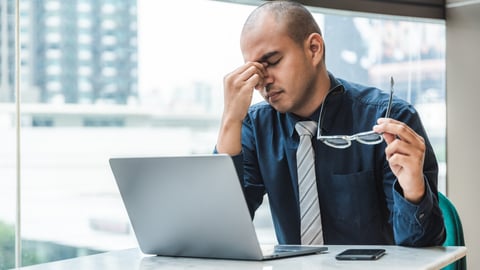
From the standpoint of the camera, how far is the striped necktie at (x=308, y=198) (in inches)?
76.2

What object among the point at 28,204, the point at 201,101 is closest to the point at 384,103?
the point at 201,101

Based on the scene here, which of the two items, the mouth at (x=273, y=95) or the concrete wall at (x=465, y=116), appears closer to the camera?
the mouth at (x=273, y=95)

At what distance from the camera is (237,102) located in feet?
6.45

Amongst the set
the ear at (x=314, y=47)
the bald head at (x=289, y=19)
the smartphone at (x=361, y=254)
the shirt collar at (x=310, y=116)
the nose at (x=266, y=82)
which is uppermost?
the bald head at (x=289, y=19)

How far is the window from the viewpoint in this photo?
8.50ft

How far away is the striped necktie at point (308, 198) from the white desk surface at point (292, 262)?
30 cm

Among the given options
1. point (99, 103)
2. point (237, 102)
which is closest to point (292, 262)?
point (237, 102)

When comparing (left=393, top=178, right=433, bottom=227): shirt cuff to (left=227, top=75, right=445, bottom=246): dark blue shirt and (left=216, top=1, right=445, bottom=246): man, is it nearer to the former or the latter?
(left=227, top=75, right=445, bottom=246): dark blue shirt

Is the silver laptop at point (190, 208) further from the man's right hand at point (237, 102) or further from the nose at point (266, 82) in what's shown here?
the nose at point (266, 82)

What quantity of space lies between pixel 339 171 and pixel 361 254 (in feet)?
1.65

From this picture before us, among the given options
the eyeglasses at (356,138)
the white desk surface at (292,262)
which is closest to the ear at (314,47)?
the eyeglasses at (356,138)

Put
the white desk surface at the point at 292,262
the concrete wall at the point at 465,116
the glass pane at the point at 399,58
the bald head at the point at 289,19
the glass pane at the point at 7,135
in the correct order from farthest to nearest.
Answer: the concrete wall at the point at 465,116
the glass pane at the point at 399,58
the glass pane at the point at 7,135
the bald head at the point at 289,19
the white desk surface at the point at 292,262

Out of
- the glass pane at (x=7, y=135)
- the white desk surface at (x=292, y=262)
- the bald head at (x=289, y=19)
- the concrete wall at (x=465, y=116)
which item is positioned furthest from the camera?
the concrete wall at (x=465, y=116)

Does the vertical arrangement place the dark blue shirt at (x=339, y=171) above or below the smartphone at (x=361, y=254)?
above
